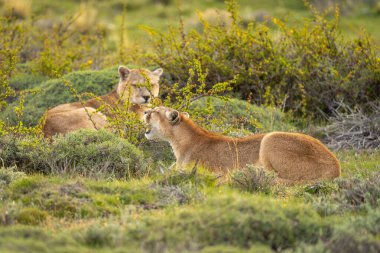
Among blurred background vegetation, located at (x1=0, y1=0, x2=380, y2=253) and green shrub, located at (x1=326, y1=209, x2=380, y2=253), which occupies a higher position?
green shrub, located at (x1=326, y1=209, x2=380, y2=253)

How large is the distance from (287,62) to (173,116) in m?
5.70

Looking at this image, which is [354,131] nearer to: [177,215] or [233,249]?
[177,215]

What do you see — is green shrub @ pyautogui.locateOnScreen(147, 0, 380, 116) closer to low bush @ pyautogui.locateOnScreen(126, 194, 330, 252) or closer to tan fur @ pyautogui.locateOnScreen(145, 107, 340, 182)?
tan fur @ pyautogui.locateOnScreen(145, 107, 340, 182)

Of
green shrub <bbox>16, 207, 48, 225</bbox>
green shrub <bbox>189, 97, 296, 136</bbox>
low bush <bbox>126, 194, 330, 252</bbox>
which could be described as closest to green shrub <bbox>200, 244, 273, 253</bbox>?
low bush <bbox>126, 194, 330, 252</bbox>

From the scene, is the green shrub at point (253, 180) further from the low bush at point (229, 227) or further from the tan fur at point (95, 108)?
the tan fur at point (95, 108)

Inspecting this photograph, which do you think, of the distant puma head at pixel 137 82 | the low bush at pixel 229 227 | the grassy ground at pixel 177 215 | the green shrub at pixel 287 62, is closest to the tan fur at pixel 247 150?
the grassy ground at pixel 177 215

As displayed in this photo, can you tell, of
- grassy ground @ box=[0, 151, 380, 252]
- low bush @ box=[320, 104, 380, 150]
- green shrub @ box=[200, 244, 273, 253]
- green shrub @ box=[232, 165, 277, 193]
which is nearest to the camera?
green shrub @ box=[200, 244, 273, 253]

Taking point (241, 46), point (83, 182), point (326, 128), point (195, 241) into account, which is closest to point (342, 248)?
point (195, 241)

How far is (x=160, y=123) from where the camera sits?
10.9 meters

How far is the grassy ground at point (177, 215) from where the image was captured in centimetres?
664

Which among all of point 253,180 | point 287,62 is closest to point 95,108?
point 287,62

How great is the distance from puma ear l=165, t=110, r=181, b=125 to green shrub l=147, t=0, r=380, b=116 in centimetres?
472

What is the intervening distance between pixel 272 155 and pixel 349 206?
2.02m

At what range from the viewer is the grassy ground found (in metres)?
6.64
